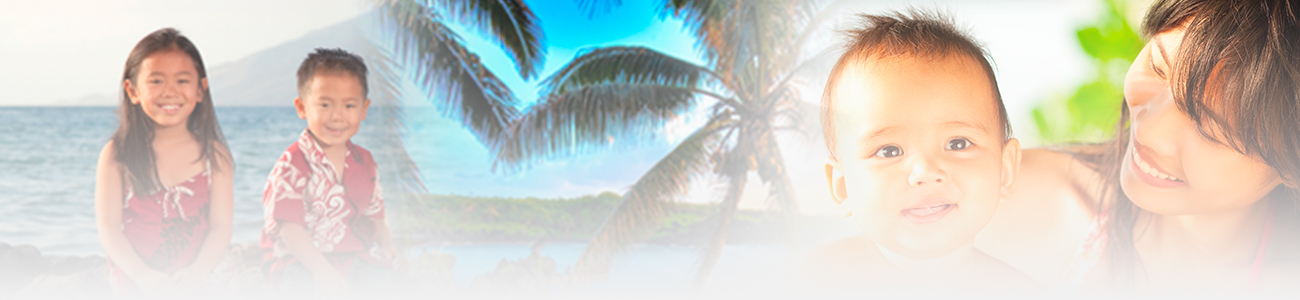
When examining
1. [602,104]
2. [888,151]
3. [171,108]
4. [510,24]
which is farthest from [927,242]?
[602,104]

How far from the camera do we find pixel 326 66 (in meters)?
1.66

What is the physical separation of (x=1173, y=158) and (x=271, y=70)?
2.69 m

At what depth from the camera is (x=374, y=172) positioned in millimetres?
1812

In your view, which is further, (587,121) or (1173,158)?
(587,121)

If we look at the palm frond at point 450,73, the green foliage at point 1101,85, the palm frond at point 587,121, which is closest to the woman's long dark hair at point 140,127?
the palm frond at point 450,73

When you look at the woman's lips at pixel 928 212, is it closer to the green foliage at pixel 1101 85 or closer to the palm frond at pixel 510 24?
the green foliage at pixel 1101 85

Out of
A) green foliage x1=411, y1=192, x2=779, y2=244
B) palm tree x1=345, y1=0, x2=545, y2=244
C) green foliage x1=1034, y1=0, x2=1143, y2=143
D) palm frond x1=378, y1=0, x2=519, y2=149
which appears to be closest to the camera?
green foliage x1=1034, y1=0, x2=1143, y2=143

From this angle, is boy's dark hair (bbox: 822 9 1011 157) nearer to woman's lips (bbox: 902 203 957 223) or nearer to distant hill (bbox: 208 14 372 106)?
woman's lips (bbox: 902 203 957 223)

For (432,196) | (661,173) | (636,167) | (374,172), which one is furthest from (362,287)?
(636,167)

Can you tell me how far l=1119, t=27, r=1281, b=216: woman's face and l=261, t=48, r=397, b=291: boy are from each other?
1614mm

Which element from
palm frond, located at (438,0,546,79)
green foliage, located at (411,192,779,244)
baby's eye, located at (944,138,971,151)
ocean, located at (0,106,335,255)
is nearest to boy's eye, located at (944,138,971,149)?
baby's eye, located at (944,138,971,151)

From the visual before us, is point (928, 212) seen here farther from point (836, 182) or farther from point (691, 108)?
point (691, 108)

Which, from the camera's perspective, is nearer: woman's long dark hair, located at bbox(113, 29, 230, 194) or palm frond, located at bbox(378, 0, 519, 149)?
woman's long dark hair, located at bbox(113, 29, 230, 194)

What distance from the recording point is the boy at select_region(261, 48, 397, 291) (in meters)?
1.66
